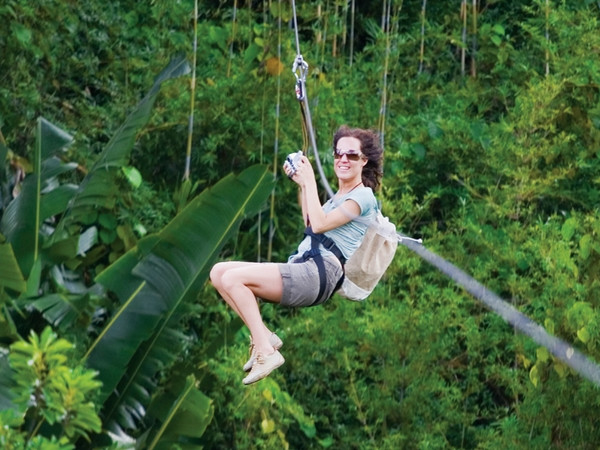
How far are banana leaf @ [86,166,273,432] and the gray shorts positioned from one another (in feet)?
8.55

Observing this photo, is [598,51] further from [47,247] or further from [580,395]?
[47,247]

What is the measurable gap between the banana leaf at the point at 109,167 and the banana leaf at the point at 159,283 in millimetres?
583

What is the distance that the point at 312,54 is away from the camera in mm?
11727

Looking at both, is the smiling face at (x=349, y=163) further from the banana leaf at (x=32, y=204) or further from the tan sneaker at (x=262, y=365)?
the banana leaf at (x=32, y=204)

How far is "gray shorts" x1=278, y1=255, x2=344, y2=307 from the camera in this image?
19.3 ft

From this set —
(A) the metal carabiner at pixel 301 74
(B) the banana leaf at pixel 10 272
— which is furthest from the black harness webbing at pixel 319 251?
(B) the banana leaf at pixel 10 272

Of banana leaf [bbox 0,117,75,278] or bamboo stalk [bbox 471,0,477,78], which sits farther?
bamboo stalk [bbox 471,0,477,78]

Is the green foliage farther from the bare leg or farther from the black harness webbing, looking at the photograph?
→ the black harness webbing

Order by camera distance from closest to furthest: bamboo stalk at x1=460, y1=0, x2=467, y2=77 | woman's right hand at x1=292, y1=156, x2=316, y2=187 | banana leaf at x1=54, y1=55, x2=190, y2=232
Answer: woman's right hand at x1=292, y1=156, x2=316, y2=187
banana leaf at x1=54, y1=55, x2=190, y2=232
bamboo stalk at x1=460, y1=0, x2=467, y2=77

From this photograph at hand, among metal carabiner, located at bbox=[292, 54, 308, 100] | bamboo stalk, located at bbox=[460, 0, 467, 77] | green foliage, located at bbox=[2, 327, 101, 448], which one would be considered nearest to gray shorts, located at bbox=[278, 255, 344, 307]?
metal carabiner, located at bbox=[292, 54, 308, 100]

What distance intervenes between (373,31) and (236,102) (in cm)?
141

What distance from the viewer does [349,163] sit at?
5.95m

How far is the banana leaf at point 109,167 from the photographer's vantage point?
9562mm

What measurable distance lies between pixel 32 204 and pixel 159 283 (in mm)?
888
